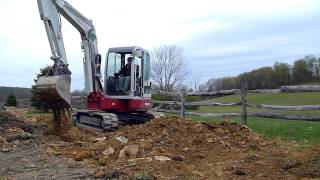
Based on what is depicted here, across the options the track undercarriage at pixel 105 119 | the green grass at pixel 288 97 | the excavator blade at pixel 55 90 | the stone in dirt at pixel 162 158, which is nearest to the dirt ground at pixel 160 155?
the stone in dirt at pixel 162 158

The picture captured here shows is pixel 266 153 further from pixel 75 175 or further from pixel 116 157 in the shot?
pixel 75 175

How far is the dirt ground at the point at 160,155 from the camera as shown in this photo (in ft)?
25.1

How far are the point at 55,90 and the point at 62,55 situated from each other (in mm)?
2361

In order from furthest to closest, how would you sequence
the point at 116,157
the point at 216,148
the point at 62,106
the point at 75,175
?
the point at 62,106
the point at 216,148
the point at 116,157
the point at 75,175

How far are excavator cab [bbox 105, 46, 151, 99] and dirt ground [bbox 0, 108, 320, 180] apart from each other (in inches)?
88.8

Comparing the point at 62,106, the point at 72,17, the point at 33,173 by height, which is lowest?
the point at 33,173

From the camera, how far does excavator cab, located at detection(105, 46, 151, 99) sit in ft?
49.8

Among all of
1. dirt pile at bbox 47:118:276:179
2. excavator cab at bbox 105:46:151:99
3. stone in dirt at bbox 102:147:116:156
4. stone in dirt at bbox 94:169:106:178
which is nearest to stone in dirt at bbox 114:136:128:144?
dirt pile at bbox 47:118:276:179

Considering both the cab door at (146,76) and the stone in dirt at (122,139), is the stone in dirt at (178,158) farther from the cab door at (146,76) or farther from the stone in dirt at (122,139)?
the cab door at (146,76)

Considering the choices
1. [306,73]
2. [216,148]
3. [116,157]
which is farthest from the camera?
[306,73]

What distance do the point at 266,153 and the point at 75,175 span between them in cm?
375

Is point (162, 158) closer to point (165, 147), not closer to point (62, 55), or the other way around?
point (165, 147)

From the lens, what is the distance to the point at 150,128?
11.8 metres

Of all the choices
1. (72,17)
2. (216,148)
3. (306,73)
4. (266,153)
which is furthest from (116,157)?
(306,73)
